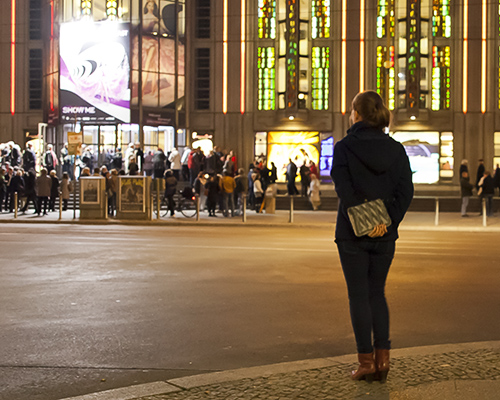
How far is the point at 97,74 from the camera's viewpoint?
40031 millimetres

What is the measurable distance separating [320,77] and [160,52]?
8.54 meters

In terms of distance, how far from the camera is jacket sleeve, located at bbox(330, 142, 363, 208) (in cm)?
523

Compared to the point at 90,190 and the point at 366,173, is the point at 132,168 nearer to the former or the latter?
the point at 90,190

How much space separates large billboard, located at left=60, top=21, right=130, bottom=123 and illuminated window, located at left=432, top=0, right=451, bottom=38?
1591cm

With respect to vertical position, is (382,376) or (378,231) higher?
(378,231)

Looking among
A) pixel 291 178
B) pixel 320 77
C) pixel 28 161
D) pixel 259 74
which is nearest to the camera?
pixel 28 161

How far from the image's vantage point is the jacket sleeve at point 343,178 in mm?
5227

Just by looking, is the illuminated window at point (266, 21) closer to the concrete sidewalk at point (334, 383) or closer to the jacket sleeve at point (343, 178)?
the concrete sidewalk at point (334, 383)

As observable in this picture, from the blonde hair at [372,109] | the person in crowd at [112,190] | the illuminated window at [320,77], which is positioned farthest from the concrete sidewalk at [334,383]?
the illuminated window at [320,77]

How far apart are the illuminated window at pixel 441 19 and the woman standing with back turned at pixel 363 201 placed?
38596 mm

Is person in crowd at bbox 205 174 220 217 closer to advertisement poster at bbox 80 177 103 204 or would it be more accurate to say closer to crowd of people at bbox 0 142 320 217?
crowd of people at bbox 0 142 320 217

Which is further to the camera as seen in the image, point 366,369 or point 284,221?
point 284,221

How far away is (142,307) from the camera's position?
8.78m

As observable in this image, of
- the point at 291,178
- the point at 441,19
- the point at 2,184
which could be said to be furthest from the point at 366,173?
the point at 441,19
